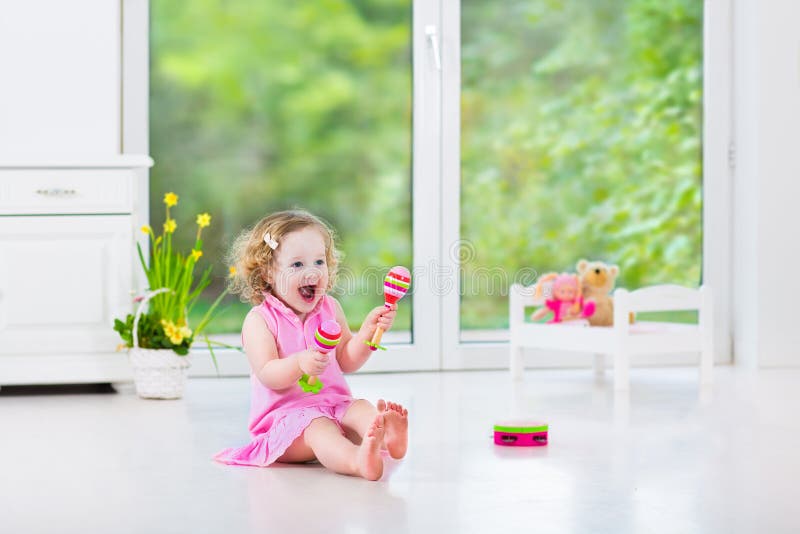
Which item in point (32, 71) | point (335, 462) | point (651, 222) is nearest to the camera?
point (335, 462)

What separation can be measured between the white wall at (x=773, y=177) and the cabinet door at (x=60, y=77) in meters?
2.18

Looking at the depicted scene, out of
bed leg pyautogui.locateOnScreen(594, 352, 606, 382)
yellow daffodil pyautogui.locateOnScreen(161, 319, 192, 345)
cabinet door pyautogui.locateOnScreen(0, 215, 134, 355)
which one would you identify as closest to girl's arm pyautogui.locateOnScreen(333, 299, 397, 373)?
yellow daffodil pyautogui.locateOnScreen(161, 319, 192, 345)

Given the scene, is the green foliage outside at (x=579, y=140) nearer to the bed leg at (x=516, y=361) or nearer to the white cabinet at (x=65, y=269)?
the bed leg at (x=516, y=361)

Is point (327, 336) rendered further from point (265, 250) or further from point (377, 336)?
point (265, 250)

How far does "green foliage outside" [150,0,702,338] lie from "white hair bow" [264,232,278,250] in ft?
5.06

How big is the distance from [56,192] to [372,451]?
5.51ft

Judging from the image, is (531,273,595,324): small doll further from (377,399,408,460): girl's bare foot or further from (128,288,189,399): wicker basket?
(377,399,408,460): girl's bare foot

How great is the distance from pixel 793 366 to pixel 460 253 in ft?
4.08

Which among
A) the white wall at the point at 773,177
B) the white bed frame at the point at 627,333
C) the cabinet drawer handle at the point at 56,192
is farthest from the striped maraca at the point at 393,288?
the white wall at the point at 773,177

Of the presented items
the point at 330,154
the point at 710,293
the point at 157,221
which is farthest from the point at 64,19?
the point at 710,293

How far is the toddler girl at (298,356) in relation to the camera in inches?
77.1

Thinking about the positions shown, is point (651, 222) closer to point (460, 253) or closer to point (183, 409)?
point (460, 253)

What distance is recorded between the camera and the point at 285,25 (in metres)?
3.69

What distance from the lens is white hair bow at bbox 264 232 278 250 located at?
6.98 ft
